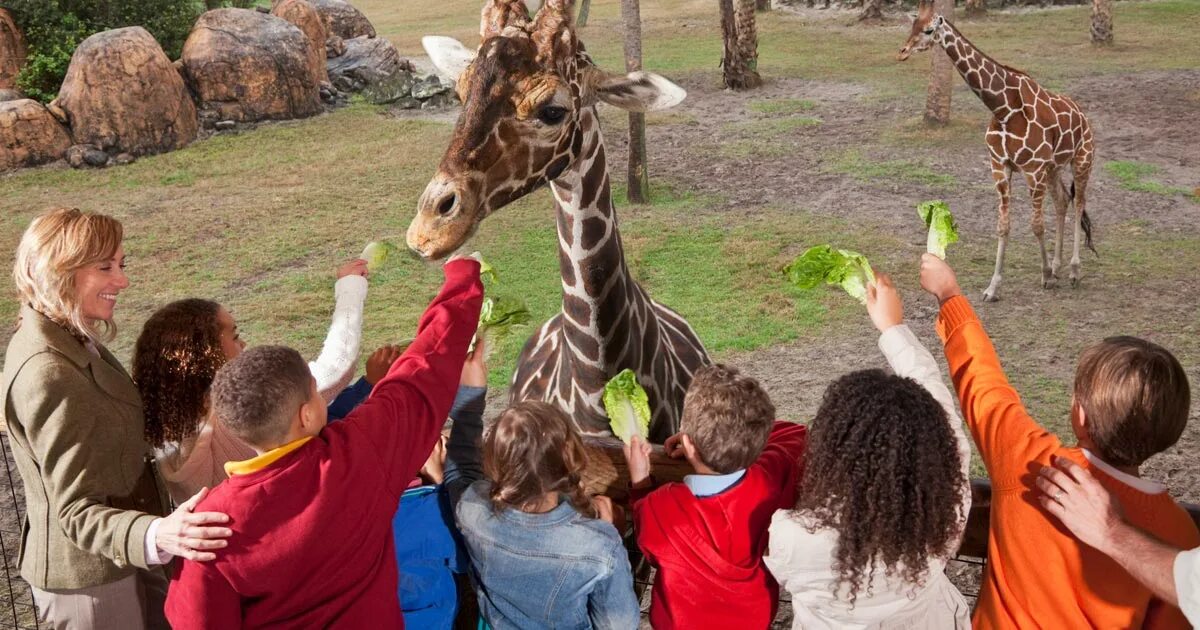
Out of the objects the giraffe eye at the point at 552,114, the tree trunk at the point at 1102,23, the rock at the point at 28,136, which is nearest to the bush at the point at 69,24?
the rock at the point at 28,136

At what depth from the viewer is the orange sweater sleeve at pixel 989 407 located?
6.86ft

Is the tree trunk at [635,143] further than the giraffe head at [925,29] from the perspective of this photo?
Yes

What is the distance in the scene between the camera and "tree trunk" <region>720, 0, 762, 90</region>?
13.9 metres

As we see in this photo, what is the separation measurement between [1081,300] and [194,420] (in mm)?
6173

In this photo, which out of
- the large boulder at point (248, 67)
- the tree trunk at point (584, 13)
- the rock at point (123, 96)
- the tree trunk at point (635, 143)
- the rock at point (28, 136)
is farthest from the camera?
the tree trunk at point (584, 13)

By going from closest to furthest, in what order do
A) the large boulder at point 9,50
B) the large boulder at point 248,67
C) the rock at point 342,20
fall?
the large boulder at point 9,50 < the large boulder at point 248,67 < the rock at point 342,20

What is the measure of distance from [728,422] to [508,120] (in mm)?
1627

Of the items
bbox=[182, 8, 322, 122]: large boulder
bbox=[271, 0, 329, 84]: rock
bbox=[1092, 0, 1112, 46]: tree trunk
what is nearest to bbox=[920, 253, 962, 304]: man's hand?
bbox=[182, 8, 322, 122]: large boulder

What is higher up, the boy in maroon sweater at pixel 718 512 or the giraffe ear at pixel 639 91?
the giraffe ear at pixel 639 91

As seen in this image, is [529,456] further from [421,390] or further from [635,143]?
[635,143]

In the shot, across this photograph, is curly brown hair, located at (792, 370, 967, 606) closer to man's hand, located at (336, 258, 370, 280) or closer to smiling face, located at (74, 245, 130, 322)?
man's hand, located at (336, 258, 370, 280)

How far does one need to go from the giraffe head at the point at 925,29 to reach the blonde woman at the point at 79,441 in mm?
6787

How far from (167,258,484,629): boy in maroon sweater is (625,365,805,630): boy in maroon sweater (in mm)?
566

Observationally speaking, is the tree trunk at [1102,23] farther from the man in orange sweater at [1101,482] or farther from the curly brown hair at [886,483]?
the curly brown hair at [886,483]
